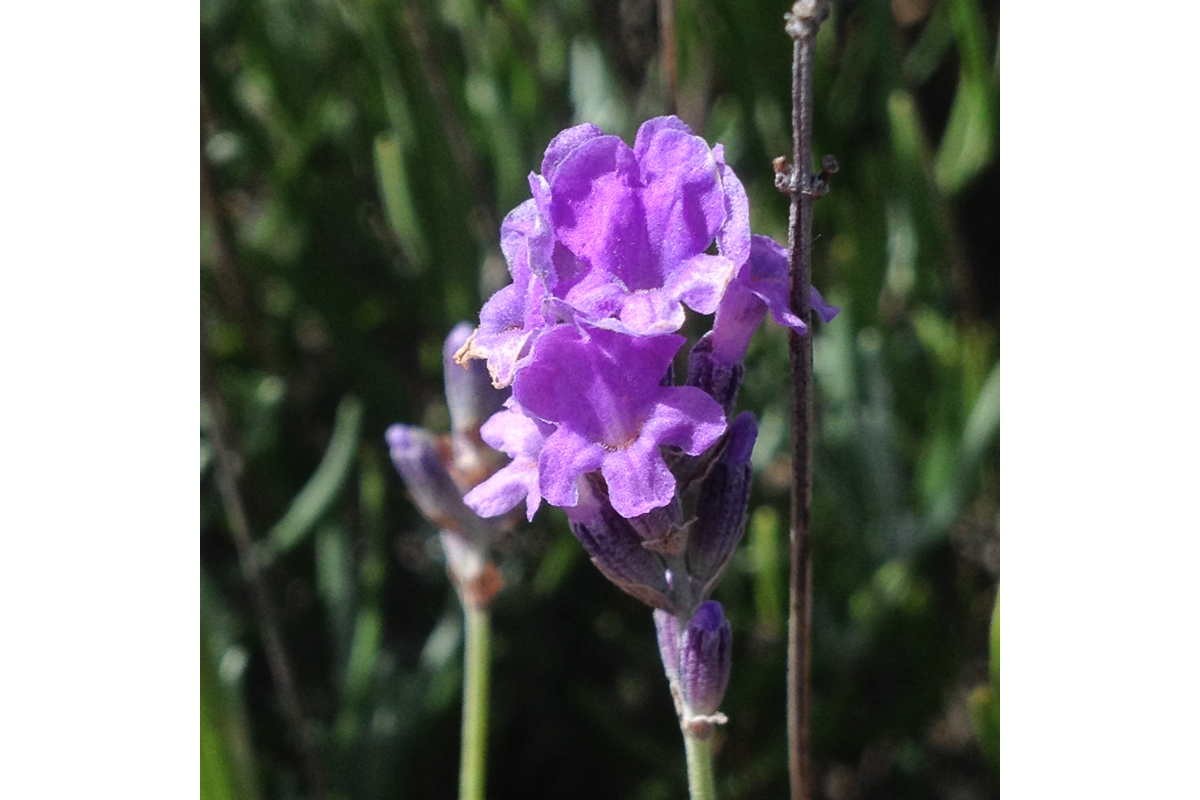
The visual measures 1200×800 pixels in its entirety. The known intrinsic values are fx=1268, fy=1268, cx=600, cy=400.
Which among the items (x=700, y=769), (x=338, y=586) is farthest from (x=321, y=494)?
(x=700, y=769)

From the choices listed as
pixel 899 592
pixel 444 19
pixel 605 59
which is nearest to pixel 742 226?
pixel 899 592

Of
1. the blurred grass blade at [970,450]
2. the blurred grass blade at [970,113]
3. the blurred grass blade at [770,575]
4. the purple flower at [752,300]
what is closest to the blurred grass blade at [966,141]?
the blurred grass blade at [970,113]

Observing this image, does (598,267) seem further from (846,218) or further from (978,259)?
(978,259)

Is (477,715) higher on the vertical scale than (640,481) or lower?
lower

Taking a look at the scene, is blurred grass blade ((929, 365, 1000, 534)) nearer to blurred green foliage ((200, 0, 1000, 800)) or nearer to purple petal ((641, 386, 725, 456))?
blurred green foliage ((200, 0, 1000, 800))

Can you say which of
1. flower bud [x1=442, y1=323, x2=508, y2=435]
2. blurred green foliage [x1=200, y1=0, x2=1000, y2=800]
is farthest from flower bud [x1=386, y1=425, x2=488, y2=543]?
blurred green foliage [x1=200, y1=0, x2=1000, y2=800]

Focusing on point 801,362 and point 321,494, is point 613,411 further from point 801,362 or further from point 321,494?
point 321,494
